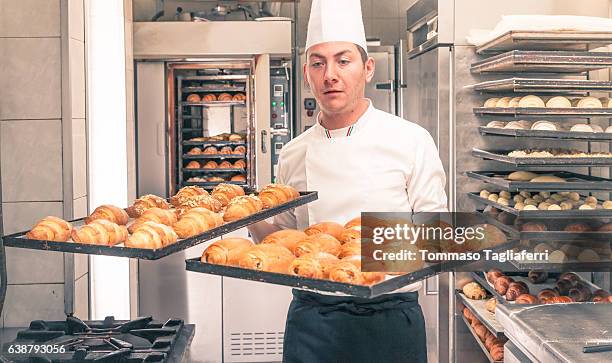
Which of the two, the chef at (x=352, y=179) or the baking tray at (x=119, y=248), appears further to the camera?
the chef at (x=352, y=179)

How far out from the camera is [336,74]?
208cm

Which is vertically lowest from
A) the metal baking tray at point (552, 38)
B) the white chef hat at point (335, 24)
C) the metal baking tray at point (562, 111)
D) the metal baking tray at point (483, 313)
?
the metal baking tray at point (483, 313)

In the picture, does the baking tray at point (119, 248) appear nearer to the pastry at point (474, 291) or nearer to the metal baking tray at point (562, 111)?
the metal baking tray at point (562, 111)

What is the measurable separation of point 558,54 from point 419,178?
1.53m

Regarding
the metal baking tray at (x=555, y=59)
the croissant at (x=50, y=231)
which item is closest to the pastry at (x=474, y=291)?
the metal baking tray at (x=555, y=59)

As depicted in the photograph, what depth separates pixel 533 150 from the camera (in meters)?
3.55

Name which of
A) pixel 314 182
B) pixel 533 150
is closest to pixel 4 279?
pixel 314 182

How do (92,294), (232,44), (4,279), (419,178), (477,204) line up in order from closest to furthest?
(4,279) < (419,178) < (92,294) < (477,204) < (232,44)

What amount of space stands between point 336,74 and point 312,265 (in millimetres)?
657

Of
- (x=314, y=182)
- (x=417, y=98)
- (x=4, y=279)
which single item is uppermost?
(x=417, y=98)

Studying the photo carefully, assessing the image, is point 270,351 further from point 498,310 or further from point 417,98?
point 498,310

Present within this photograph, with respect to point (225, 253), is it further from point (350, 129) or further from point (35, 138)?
point (35, 138)

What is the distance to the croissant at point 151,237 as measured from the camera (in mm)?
1627

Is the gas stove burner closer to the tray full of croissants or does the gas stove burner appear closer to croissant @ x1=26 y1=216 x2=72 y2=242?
the tray full of croissants
